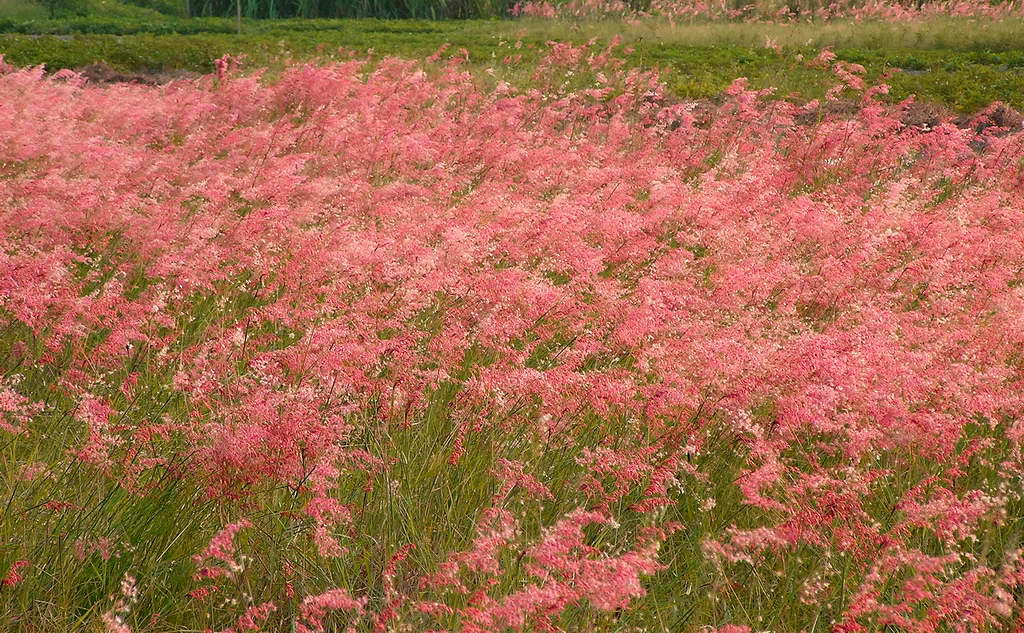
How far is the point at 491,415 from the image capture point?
3.30 metres

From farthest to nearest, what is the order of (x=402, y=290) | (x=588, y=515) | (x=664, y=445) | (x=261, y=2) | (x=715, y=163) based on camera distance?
(x=261, y=2) → (x=715, y=163) → (x=402, y=290) → (x=664, y=445) → (x=588, y=515)

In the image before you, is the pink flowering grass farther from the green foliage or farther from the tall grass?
the tall grass

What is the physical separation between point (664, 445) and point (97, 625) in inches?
72.0

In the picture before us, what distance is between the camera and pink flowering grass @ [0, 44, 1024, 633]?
2.43m

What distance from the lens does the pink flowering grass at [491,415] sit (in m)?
2.43

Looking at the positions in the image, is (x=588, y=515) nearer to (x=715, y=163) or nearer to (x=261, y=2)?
(x=715, y=163)

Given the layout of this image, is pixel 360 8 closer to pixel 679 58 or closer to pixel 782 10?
pixel 782 10

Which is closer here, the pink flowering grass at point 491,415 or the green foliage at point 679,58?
the pink flowering grass at point 491,415

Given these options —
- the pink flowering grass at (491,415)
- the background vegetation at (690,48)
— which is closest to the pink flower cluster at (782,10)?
the background vegetation at (690,48)

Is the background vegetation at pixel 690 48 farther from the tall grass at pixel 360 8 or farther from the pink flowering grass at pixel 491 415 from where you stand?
the pink flowering grass at pixel 491 415

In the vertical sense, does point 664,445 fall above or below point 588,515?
below

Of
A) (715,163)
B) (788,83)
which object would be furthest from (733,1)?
(715,163)

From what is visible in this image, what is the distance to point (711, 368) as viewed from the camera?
3303mm

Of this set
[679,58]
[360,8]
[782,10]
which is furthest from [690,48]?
[360,8]
